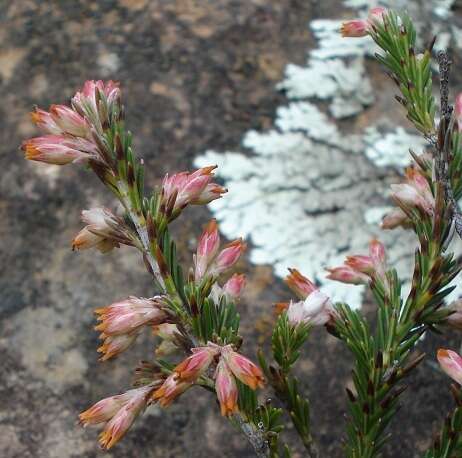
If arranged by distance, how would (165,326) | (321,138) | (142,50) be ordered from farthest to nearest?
(142,50) < (321,138) < (165,326)

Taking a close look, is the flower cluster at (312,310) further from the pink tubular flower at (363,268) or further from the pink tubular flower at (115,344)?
the pink tubular flower at (115,344)

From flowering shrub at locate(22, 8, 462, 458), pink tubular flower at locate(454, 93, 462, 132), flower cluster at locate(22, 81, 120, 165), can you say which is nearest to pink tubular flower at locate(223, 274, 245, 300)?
flowering shrub at locate(22, 8, 462, 458)

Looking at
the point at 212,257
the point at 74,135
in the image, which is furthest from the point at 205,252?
the point at 74,135

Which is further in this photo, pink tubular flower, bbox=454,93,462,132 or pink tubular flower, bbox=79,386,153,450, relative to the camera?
pink tubular flower, bbox=454,93,462,132

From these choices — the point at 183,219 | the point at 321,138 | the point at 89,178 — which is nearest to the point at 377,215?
the point at 321,138

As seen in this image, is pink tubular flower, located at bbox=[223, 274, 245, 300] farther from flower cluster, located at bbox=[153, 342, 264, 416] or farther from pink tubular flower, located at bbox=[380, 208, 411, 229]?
pink tubular flower, located at bbox=[380, 208, 411, 229]

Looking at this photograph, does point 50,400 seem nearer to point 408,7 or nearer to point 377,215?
point 377,215

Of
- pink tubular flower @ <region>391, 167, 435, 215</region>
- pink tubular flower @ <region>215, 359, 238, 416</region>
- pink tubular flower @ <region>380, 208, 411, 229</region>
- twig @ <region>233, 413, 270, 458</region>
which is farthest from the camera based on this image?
pink tubular flower @ <region>380, 208, 411, 229</region>
